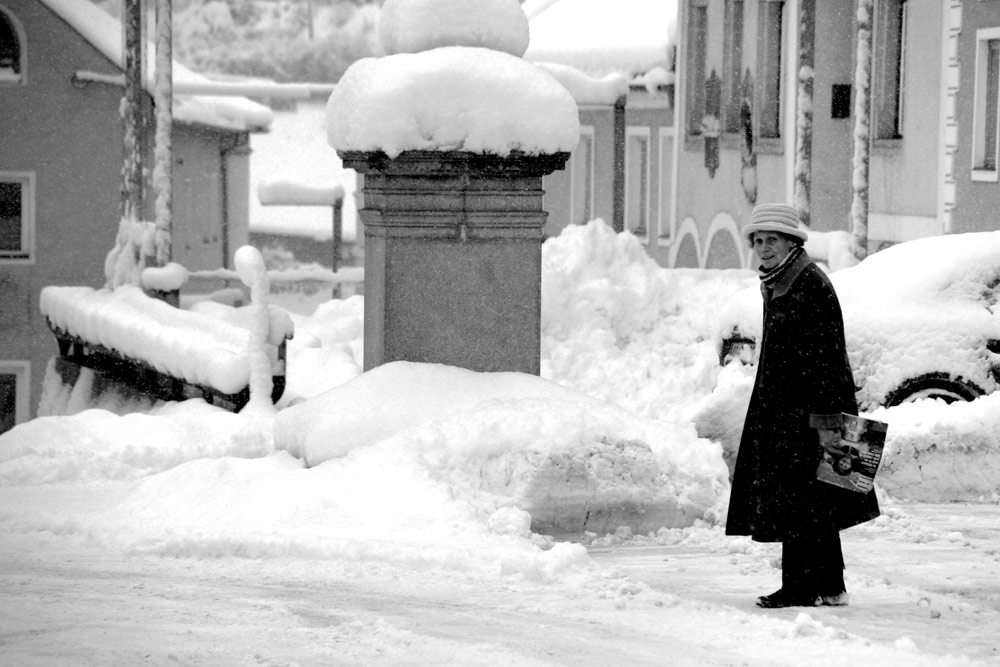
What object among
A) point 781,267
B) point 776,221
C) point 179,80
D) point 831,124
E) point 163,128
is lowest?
point 781,267

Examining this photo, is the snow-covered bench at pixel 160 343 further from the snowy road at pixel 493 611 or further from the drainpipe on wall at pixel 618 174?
the drainpipe on wall at pixel 618 174

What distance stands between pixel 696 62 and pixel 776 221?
21.0 metres

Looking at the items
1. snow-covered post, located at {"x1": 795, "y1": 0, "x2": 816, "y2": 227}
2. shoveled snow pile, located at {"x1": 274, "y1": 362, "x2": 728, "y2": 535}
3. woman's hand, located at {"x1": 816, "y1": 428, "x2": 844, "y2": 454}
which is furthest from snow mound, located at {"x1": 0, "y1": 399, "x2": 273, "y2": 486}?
snow-covered post, located at {"x1": 795, "y1": 0, "x2": 816, "y2": 227}

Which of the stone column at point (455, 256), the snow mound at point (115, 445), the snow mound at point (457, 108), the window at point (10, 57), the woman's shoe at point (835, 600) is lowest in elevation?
the snow mound at point (115, 445)

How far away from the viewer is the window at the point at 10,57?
28.2 metres

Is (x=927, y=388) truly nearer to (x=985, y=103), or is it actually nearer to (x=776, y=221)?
(x=776, y=221)

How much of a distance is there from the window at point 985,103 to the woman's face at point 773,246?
442 inches

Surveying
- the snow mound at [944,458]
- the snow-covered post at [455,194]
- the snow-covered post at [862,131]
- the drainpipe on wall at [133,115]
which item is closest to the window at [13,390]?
the drainpipe on wall at [133,115]

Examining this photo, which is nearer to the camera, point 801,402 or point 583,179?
point 801,402

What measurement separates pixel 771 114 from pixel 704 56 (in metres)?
3.48

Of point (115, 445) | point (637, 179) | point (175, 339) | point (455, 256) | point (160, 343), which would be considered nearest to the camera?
point (455, 256)

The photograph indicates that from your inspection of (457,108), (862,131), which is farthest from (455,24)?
(862,131)

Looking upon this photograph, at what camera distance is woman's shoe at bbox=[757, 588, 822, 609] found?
22.5 ft

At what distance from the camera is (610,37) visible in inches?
1212
